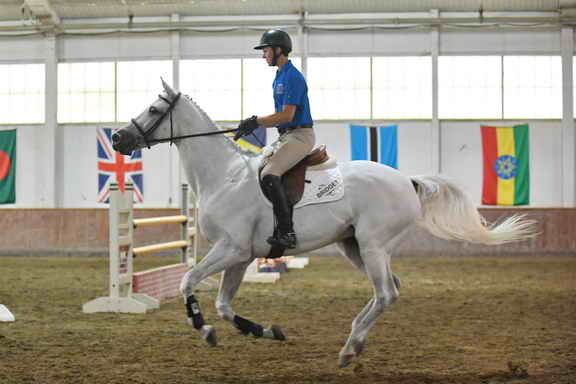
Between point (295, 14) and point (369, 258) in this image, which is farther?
point (295, 14)

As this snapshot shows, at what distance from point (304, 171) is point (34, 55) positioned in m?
20.7

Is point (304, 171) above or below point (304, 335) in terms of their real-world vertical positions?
above

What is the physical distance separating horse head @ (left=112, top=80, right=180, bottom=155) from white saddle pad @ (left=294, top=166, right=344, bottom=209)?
1.23 meters

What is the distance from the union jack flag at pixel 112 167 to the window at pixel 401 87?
754cm

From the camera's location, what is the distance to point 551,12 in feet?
77.3

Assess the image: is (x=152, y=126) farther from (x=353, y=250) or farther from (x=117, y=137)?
(x=353, y=250)

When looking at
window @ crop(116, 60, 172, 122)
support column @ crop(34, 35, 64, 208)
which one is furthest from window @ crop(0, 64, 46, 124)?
window @ crop(116, 60, 172, 122)

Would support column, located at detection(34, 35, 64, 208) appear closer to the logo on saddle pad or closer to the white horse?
the white horse

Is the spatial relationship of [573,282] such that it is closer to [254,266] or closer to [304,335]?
[254,266]

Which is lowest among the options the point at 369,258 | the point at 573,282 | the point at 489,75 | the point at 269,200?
the point at 573,282

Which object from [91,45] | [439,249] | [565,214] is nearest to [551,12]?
[565,214]

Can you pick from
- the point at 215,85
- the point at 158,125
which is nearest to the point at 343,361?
the point at 158,125

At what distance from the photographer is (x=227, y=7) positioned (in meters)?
24.0

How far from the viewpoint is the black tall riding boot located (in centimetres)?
588
